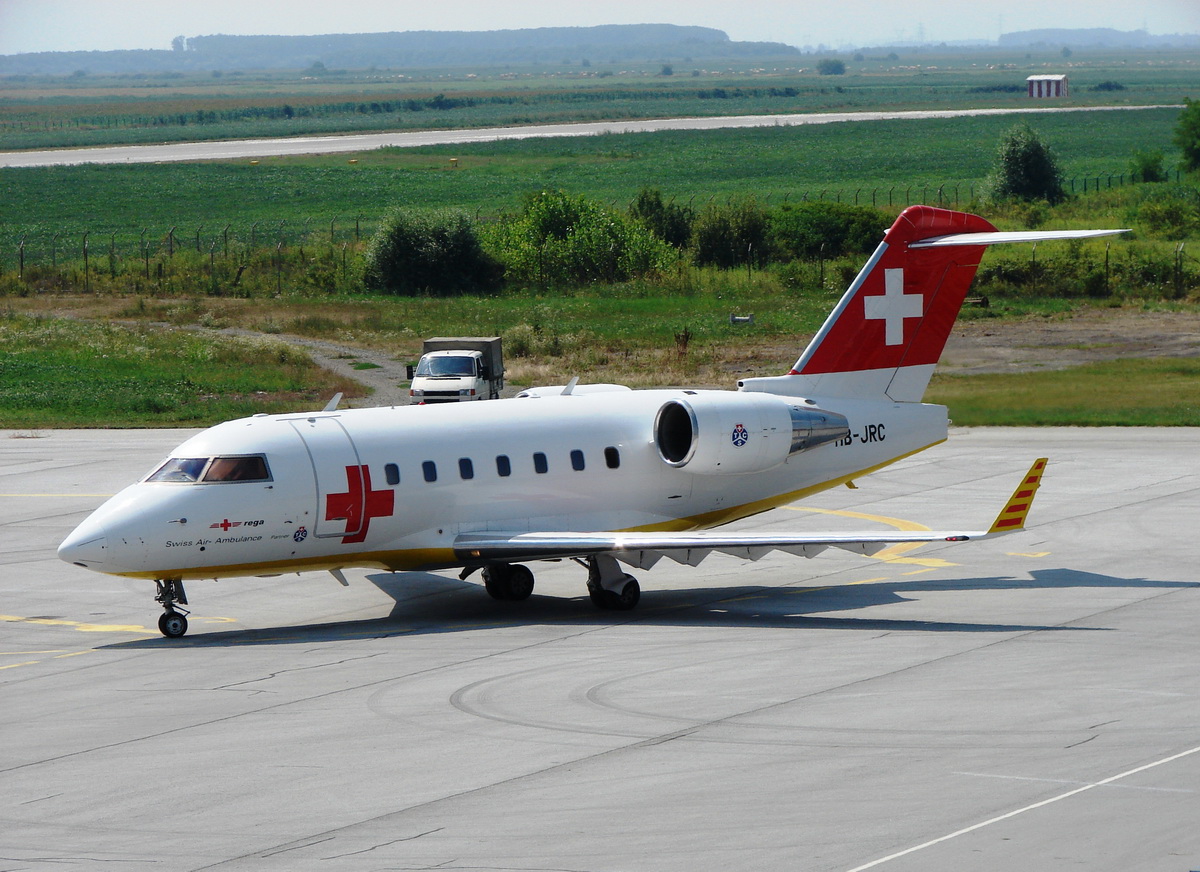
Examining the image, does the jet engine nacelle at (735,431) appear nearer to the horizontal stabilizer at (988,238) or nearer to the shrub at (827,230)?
the horizontal stabilizer at (988,238)

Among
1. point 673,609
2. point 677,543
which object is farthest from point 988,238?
point 673,609

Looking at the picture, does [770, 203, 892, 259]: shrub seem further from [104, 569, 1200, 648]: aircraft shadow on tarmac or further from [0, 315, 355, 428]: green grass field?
[104, 569, 1200, 648]: aircraft shadow on tarmac

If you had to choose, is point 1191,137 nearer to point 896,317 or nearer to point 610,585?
point 896,317

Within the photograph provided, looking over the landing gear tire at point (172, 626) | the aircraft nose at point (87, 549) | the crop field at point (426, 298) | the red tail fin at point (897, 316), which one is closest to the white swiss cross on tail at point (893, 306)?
the red tail fin at point (897, 316)

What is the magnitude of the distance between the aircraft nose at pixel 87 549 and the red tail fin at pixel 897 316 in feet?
44.6

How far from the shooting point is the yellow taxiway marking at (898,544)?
30.8 metres

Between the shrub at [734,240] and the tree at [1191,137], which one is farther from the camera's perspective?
the tree at [1191,137]

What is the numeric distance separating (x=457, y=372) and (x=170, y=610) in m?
25.8

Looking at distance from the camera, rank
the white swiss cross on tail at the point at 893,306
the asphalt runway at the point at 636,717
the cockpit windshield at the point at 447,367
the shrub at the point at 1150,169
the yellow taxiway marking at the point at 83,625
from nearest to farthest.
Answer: the asphalt runway at the point at 636,717
the yellow taxiway marking at the point at 83,625
the white swiss cross on tail at the point at 893,306
the cockpit windshield at the point at 447,367
the shrub at the point at 1150,169

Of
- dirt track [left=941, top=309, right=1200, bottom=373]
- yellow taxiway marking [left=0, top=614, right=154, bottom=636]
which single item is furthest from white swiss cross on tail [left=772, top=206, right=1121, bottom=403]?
dirt track [left=941, top=309, right=1200, bottom=373]

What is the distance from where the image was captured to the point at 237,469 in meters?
24.7

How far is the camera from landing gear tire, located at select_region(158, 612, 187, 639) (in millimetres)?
24969

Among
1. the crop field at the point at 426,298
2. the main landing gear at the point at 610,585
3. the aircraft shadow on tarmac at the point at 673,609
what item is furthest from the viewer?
the crop field at the point at 426,298

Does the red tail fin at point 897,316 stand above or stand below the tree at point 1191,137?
below
